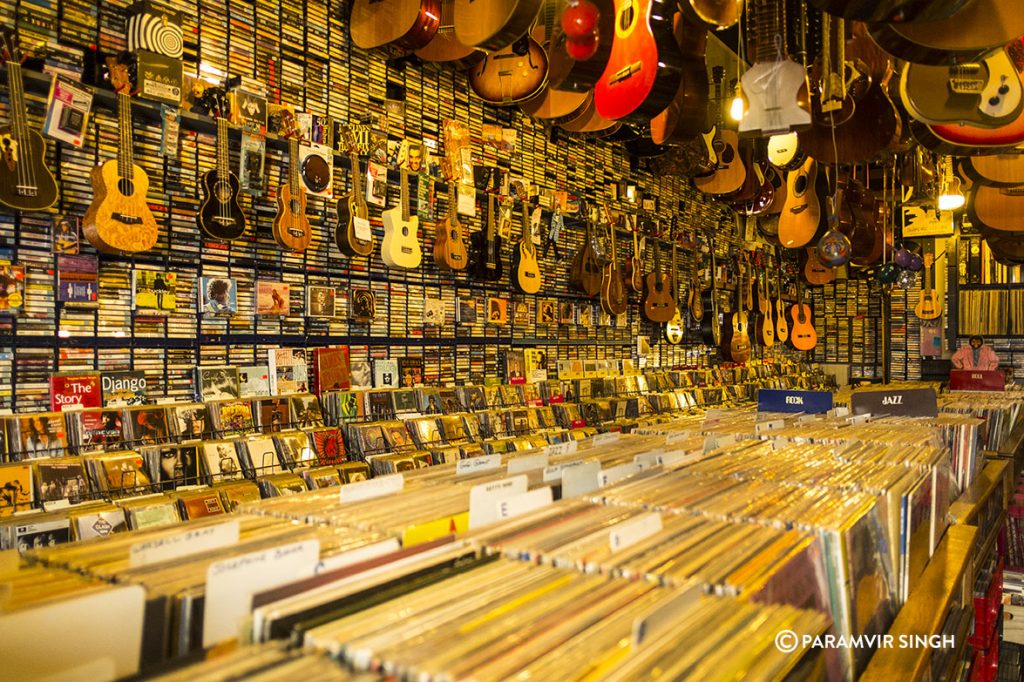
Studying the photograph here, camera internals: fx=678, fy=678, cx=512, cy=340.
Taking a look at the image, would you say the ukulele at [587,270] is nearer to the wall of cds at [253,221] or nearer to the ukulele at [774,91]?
the wall of cds at [253,221]

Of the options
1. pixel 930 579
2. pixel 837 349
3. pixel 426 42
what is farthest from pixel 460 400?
pixel 837 349

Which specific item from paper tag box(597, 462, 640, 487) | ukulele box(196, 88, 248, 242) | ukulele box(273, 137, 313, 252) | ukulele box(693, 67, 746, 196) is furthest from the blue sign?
ukulele box(196, 88, 248, 242)

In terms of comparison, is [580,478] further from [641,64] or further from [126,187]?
[126,187]

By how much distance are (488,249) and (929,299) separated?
9.12 metres

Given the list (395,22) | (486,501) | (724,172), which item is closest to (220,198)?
(395,22)

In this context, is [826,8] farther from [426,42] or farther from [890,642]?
[426,42]

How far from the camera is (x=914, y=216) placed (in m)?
7.79

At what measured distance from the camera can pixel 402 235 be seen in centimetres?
448

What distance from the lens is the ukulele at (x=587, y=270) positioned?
20.6ft

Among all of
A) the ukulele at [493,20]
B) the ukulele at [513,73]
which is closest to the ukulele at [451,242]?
the ukulele at [513,73]

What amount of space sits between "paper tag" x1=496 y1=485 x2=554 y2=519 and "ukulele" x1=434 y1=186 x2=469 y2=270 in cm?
356

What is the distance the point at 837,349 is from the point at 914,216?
16.0 feet

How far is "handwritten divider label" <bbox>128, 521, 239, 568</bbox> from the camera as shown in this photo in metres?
1.00
